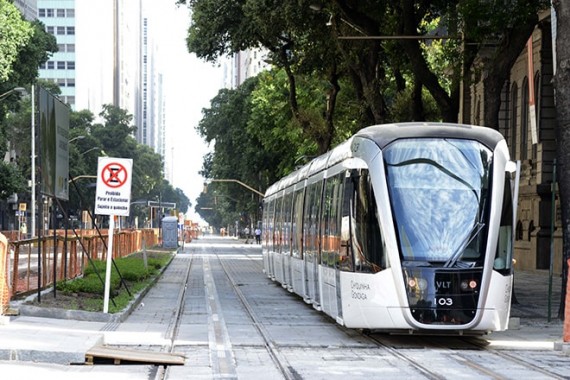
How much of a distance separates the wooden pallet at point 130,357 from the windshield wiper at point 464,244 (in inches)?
162

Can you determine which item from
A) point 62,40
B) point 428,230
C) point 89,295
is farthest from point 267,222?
point 62,40

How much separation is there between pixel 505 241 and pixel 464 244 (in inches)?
26.8

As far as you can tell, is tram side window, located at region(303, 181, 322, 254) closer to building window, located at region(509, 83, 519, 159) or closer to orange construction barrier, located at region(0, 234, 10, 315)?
orange construction barrier, located at region(0, 234, 10, 315)

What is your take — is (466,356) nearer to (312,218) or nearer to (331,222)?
(331,222)

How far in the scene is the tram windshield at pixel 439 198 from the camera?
16.1 metres

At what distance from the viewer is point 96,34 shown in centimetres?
16088

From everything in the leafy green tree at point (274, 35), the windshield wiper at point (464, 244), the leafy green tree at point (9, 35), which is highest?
the leafy green tree at point (9, 35)

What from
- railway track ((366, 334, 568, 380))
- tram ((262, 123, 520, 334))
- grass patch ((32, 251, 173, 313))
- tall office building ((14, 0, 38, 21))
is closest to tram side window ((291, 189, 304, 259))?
grass patch ((32, 251, 173, 313))

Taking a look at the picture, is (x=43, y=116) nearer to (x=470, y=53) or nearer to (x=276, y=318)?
(x=276, y=318)

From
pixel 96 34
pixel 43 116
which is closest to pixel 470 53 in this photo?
pixel 43 116

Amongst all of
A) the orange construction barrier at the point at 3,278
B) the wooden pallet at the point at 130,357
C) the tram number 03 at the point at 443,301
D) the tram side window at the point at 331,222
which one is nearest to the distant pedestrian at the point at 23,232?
the tram side window at the point at 331,222

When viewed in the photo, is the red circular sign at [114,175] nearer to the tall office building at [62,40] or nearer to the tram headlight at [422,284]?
the tram headlight at [422,284]

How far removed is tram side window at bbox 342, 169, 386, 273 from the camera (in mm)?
16328

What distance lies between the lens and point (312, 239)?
2242 cm
